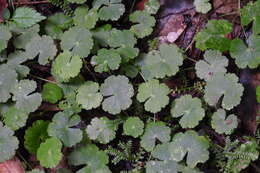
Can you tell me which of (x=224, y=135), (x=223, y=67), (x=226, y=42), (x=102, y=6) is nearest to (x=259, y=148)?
(x=224, y=135)

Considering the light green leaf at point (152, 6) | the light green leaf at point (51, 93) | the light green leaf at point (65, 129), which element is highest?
the light green leaf at point (152, 6)

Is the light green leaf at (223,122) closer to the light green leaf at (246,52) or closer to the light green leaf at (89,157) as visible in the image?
the light green leaf at (246,52)

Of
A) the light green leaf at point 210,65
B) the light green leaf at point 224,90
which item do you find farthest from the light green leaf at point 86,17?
the light green leaf at point 224,90

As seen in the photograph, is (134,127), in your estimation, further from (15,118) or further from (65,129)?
(15,118)

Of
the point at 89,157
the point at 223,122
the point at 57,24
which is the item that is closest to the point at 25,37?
the point at 57,24

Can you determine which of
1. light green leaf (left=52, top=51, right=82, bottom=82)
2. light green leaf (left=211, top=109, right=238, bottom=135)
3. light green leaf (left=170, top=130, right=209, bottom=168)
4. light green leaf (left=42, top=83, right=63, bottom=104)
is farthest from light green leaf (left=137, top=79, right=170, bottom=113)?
light green leaf (left=42, top=83, right=63, bottom=104)

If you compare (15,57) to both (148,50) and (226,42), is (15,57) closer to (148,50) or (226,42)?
(148,50)
